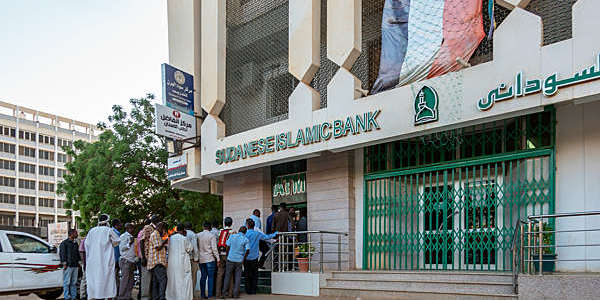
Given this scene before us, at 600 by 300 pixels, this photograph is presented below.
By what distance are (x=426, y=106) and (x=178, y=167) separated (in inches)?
356

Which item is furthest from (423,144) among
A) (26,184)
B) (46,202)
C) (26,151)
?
(46,202)

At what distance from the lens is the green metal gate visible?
11.0 m

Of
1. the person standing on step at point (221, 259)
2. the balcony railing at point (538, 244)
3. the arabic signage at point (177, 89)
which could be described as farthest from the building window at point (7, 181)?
the balcony railing at point (538, 244)

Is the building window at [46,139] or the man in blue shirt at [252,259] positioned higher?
the building window at [46,139]

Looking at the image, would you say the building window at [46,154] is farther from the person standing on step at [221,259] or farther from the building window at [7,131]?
the person standing on step at [221,259]

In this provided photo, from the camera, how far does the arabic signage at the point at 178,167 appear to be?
17.4 m

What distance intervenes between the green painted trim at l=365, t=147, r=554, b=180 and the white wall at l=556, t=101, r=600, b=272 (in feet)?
1.20

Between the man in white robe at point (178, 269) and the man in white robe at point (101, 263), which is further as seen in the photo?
the man in white robe at point (101, 263)

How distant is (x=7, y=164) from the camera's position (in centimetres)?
7912

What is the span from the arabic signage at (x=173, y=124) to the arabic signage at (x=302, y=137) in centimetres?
127

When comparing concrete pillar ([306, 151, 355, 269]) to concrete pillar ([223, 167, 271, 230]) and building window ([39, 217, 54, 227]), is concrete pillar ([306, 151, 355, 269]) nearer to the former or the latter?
concrete pillar ([223, 167, 271, 230])

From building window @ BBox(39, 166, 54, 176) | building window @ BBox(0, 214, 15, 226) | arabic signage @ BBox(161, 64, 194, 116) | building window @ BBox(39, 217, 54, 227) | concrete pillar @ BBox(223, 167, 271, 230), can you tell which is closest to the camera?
arabic signage @ BBox(161, 64, 194, 116)

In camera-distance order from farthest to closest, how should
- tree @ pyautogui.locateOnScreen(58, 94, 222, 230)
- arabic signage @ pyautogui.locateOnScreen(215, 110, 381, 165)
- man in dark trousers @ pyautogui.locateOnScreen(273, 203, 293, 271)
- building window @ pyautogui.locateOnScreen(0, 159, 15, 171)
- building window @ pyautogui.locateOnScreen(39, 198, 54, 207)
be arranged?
building window @ pyautogui.locateOnScreen(39, 198, 54, 207) < building window @ pyautogui.locateOnScreen(0, 159, 15, 171) < tree @ pyautogui.locateOnScreen(58, 94, 222, 230) < man in dark trousers @ pyautogui.locateOnScreen(273, 203, 293, 271) < arabic signage @ pyautogui.locateOnScreen(215, 110, 381, 165)

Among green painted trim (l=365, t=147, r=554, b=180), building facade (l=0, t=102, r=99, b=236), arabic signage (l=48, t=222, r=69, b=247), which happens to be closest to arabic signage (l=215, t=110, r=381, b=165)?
green painted trim (l=365, t=147, r=554, b=180)
